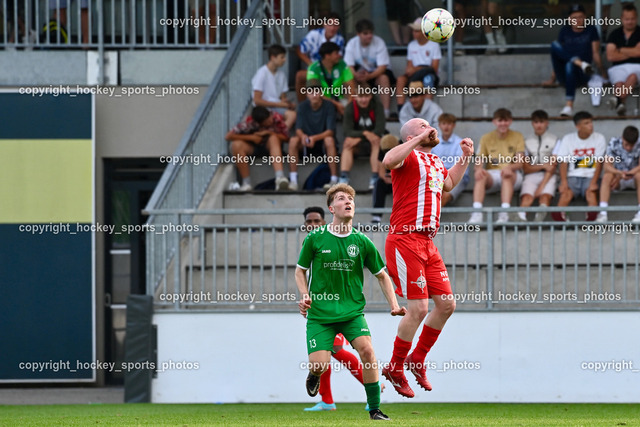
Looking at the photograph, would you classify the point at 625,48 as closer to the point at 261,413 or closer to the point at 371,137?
the point at 371,137

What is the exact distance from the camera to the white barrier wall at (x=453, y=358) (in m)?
14.2

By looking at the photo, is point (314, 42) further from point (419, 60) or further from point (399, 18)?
point (399, 18)

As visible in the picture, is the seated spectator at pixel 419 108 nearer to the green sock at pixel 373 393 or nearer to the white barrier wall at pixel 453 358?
the white barrier wall at pixel 453 358

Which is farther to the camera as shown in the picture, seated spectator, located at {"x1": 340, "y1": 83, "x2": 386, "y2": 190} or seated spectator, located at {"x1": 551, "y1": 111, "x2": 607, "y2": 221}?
seated spectator, located at {"x1": 340, "y1": 83, "x2": 386, "y2": 190}

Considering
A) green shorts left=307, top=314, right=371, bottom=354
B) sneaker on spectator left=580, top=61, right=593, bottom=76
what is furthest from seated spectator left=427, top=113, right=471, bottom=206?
green shorts left=307, top=314, right=371, bottom=354

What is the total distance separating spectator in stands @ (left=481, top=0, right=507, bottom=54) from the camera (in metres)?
18.7

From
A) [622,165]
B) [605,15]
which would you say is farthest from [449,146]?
[605,15]

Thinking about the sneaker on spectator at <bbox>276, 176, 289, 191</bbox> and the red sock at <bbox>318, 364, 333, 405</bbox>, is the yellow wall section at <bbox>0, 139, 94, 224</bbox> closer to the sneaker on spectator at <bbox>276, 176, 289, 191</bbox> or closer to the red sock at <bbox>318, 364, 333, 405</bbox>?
the sneaker on spectator at <bbox>276, 176, 289, 191</bbox>

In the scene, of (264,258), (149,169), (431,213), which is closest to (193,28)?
(149,169)

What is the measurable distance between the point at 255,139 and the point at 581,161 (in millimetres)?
4167

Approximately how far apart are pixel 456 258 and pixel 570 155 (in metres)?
A: 2.26

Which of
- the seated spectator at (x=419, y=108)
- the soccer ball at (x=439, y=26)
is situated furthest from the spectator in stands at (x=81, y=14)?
the soccer ball at (x=439, y=26)

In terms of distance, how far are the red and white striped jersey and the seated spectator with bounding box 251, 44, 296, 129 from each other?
649 centimetres

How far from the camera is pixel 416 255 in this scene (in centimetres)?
1028
